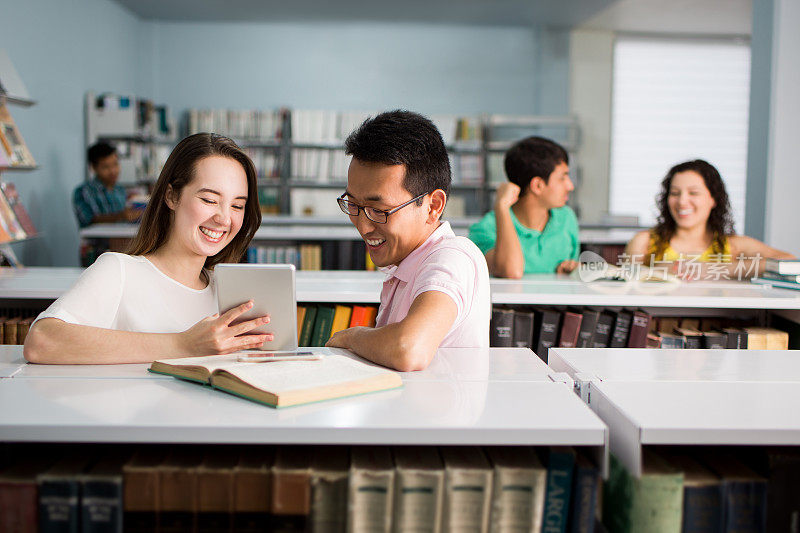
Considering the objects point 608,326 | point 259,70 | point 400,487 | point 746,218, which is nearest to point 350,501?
point 400,487

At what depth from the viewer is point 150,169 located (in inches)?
290

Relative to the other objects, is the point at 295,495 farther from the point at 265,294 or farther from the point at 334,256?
the point at 334,256

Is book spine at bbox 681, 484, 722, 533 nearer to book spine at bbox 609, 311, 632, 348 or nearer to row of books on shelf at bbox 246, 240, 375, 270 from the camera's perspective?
book spine at bbox 609, 311, 632, 348

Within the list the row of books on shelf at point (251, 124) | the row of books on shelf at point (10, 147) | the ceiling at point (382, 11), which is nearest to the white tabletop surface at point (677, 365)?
the row of books on shelf at point (10, 147)

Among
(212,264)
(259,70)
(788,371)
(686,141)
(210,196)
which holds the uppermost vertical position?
(259,70)

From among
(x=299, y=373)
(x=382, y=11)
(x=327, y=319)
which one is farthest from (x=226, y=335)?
(x=382, y=11)

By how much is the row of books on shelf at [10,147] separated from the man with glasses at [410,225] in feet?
9.46

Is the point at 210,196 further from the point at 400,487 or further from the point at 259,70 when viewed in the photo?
the point at 259,70

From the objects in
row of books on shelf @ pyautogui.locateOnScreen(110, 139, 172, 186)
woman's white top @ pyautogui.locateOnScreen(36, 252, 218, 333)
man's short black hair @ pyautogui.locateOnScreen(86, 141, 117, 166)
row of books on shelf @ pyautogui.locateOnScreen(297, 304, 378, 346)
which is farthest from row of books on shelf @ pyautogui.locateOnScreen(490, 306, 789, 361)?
row of books on shelf @ pyautogui.locateOnScreen(110, 139, 172, 186)

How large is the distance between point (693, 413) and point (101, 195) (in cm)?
557

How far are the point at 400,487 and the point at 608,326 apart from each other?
1604 millimetres

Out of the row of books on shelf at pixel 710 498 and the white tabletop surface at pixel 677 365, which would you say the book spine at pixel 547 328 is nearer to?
the white tabletop surface at pixel 677 365

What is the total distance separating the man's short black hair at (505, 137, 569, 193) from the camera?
3193 mm

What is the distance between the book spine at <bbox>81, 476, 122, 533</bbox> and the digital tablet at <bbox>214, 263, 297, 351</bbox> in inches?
17.7
